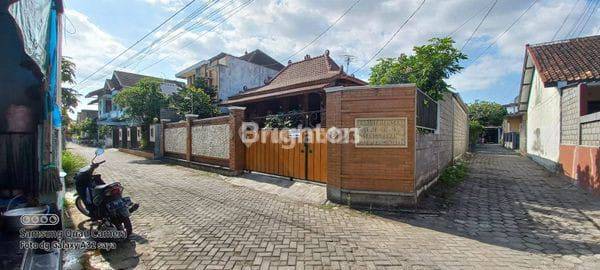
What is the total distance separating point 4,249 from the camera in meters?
3.95

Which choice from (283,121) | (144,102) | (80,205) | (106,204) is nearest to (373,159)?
(283,121)

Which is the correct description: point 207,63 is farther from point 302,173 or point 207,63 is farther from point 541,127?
point 541,127

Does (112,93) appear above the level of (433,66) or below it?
above

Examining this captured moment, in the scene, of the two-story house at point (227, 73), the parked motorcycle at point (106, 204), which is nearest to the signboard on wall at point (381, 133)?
the parked motorcycle at point (106, 204)


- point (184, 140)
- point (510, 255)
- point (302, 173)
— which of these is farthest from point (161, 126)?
point (510, 255)

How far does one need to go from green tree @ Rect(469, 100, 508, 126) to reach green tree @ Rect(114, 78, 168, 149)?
4050 centimetres

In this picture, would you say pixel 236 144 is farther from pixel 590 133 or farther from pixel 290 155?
pixel 590 133

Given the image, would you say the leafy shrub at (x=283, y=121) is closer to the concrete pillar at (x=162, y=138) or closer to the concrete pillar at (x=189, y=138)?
the concrete pillar at (x=189, y=138)

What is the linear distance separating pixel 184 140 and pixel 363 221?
10668mm

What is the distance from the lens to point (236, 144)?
1015 centimetres

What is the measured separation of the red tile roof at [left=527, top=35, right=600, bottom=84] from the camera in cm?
989

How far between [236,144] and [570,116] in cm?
1050

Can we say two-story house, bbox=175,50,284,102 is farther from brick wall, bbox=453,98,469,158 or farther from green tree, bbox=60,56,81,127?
brick wall, bbox=453,98,469,158

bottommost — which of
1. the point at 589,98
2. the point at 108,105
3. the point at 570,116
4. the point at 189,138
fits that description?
the point at 189,138
